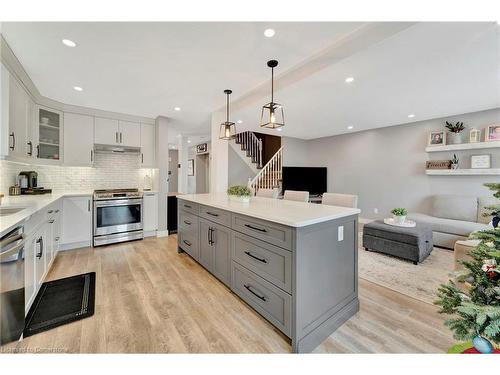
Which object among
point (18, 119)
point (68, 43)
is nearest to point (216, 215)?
point (68, 43)

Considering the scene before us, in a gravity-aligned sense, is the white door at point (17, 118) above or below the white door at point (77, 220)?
above

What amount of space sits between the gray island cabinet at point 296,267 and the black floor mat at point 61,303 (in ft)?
4.54

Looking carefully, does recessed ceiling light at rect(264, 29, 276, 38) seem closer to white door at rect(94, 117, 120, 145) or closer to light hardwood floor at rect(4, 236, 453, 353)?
light hardwood floor at rect(4, 236, 453, 353)

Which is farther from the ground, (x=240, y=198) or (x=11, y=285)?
(x=240, y=198)

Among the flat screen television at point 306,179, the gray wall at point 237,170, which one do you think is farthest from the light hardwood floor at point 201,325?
the gray wall at point 237,170

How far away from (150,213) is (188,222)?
169cm

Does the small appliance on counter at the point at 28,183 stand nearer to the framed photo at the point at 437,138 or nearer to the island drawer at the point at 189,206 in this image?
the island drawer at the point at 189,206

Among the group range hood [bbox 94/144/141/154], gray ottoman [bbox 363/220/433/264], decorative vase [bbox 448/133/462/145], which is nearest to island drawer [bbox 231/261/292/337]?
gray ottoman [bbox 363/220/433/264]

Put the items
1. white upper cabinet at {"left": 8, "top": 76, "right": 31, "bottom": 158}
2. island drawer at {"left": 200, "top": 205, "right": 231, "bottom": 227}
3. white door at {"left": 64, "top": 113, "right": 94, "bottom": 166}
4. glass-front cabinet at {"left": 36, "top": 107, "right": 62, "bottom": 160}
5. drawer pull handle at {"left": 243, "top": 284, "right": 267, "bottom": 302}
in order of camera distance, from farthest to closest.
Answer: white door at {"left": 64, "top": 113, "right": 94, "bottom": 166}, glass-front cabinet at {"left": 36, "top": 107, "right": 62, "bottom": 160}, white upper cabinet at {"left": 8, "top": 76, "right": 31, "bottom": 158}, island drawer at {"left": 200, "top": 205, "right": 231, "bottom": 227}, drawer pull handle at {"left": 243, "top": 284, "right": 267, "bottom": 302}

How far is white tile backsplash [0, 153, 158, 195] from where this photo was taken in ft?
12.5

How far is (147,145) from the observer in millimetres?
4547

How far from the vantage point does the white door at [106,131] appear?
4066 millimetres

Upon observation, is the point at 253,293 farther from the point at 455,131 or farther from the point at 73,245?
the point at 455,131

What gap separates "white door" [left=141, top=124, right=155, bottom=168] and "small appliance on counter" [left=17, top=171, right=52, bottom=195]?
1.62 m
